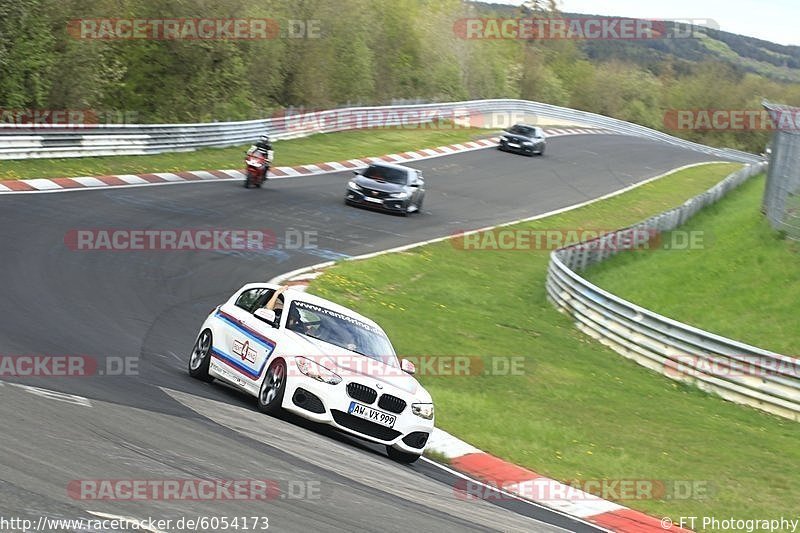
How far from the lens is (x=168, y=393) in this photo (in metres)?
10.8

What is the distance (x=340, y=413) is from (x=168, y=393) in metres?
1.69

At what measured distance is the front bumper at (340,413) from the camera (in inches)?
420

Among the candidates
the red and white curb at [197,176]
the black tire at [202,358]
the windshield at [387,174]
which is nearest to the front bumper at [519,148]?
the red and white curb at [197,176]

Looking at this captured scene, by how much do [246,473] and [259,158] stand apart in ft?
73.3

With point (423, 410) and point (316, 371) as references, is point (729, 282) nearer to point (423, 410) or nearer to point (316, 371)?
point (423, 410)

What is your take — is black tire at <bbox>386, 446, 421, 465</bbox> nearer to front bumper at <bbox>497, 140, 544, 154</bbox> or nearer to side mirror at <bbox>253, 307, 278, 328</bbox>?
side mirror at <bbox>253, 307, 278, 328</bbox>

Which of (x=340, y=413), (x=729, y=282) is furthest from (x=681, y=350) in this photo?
(x=340, y=413)

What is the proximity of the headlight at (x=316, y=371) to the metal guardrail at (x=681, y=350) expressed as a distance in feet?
27.7

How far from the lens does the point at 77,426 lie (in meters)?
8.28

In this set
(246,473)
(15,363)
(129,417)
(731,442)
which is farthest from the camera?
(731,442)

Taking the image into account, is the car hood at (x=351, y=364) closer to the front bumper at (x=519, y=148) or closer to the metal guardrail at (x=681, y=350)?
the metal guardrail at (x=681, y=350)

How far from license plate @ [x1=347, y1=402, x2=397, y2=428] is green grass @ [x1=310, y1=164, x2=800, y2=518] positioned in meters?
1.95

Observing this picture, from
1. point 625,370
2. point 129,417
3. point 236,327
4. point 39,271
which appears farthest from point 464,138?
point 129,417

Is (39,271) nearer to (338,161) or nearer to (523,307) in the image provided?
(523,307)
